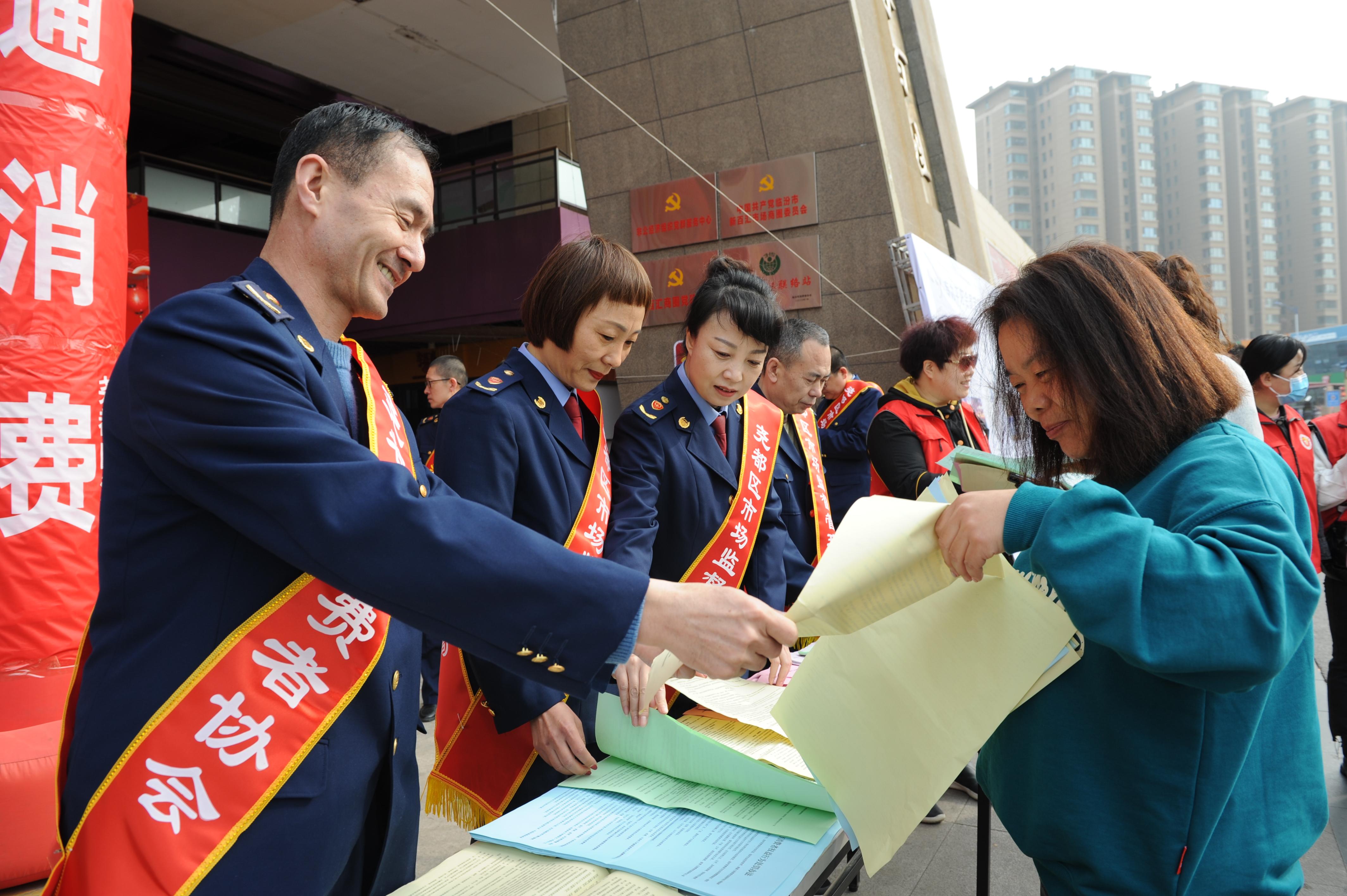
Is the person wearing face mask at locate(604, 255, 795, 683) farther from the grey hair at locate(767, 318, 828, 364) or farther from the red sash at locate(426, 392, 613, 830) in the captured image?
the grey hair at locate(767, 318, 828, 364)

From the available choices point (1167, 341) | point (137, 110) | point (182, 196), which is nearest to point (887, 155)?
point (1167, 341)

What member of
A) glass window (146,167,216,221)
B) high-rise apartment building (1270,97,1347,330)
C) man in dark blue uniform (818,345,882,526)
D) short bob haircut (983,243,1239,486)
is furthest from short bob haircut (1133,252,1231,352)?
high-rise apartment building (1270,97,1347,330)

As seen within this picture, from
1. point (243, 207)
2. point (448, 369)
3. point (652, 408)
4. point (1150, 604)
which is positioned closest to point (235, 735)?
point (1150, 604)

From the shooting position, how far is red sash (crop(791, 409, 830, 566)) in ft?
8.14

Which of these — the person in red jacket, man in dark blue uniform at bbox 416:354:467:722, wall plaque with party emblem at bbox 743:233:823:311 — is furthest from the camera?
wall plaque with party emblem at bbox 743:233:823:311

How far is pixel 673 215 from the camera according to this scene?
7.45 m

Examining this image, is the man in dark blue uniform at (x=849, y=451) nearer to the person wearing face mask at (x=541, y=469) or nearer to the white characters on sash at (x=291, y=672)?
the person wearing face mask at (x=541, y=469)

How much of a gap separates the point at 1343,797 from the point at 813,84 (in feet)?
19.6

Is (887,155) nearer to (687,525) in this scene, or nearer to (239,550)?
(687,525)

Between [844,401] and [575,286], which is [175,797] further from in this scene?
[844,401]

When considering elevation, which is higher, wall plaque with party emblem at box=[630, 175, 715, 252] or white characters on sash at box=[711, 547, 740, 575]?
wall plaque with party emblem at box=[630, 175, 715, 252]

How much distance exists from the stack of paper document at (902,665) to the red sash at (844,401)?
296 centimetres

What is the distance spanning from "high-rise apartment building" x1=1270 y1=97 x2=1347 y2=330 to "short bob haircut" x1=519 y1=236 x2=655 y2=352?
5004 centimetres

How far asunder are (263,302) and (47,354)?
198cm
